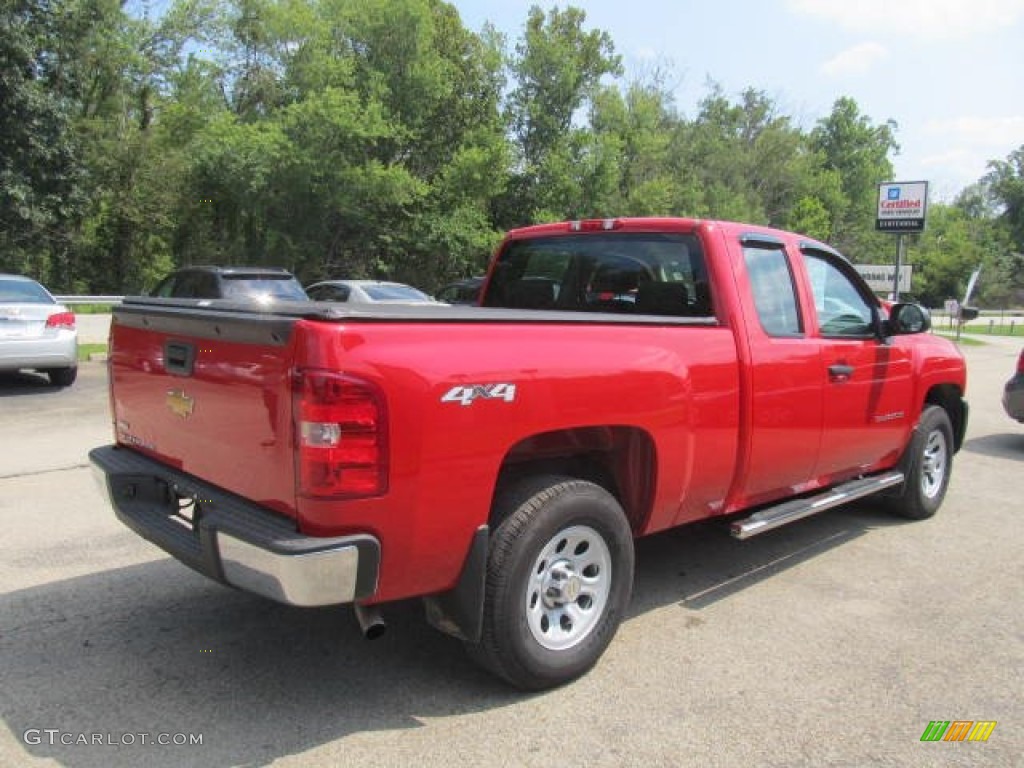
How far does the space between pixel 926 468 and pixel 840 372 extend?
6.39 ft

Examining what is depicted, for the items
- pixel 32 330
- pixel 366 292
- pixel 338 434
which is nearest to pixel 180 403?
pixel 338 434

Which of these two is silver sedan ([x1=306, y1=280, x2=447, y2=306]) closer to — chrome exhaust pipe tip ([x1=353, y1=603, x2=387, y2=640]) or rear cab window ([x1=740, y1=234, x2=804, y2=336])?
rear cab window ([x1=740, y1=234, x2=804, y2=336])

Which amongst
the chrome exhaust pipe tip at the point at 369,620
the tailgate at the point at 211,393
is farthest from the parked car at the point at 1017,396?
the tailgate at the point at 211,393

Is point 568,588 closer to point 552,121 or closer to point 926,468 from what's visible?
point 926,468

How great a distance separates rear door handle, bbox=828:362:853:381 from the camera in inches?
183

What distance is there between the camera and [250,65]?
35.3 meters

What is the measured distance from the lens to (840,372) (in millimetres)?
4711

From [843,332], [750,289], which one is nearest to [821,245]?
[843,332]

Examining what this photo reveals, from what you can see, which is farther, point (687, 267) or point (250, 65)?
point (250, 65)

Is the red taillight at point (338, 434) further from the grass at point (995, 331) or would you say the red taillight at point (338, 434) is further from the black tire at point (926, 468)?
the grass at point (995, 331)

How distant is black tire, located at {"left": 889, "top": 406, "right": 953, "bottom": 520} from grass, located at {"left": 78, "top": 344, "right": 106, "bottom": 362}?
13.6 metres

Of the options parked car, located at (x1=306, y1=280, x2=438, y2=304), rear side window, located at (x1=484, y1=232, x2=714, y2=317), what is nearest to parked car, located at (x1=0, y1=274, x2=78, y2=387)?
parked car, located at (x1=306, y1=280, x2=438, y2=304)

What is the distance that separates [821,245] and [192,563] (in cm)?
385

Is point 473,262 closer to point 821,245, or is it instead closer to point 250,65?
point 250,65
